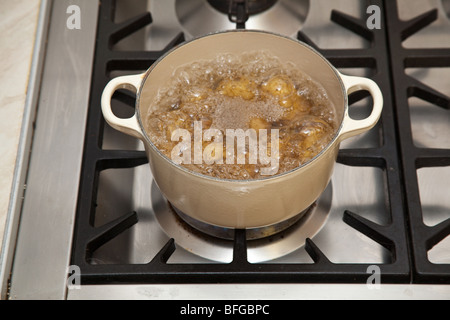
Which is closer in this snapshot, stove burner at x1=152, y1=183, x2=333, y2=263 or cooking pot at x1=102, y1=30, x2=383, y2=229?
cooking pot at x1=102, y1=30, x2=383, y2=229

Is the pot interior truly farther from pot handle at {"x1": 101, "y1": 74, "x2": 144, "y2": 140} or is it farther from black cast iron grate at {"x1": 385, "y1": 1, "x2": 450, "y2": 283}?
black cast iron grate at {"x1": 385, "y1": 1, "x2": 450, "y2": 283}

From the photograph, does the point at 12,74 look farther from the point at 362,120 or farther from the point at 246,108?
the point at 362,120

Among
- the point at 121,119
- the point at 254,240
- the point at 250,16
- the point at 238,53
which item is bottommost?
the point at 254,240

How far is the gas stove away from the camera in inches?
24.8

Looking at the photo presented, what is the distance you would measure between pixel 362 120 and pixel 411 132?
0.16 metres

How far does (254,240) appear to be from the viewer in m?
0.70

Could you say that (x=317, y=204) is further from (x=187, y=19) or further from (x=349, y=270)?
(x=187, y=19)

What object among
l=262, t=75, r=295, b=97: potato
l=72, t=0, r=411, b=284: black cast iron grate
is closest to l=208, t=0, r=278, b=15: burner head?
l=72, t=0, r=411, b=284: black cast iron grate

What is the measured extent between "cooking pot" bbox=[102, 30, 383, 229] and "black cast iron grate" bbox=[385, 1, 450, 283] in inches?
4.5

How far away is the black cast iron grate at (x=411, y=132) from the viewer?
0.63 metres

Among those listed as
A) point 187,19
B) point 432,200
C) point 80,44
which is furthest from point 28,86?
point 432,200

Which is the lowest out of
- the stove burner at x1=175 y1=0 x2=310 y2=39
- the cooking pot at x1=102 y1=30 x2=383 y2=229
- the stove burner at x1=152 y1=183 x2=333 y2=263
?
the stove burner at x1=152 y1=183 x2=333 y2=263

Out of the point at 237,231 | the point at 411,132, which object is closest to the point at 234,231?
the point at 237,231

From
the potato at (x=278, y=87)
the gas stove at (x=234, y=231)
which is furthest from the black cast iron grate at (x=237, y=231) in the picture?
the potato at (x=278, y=87)
